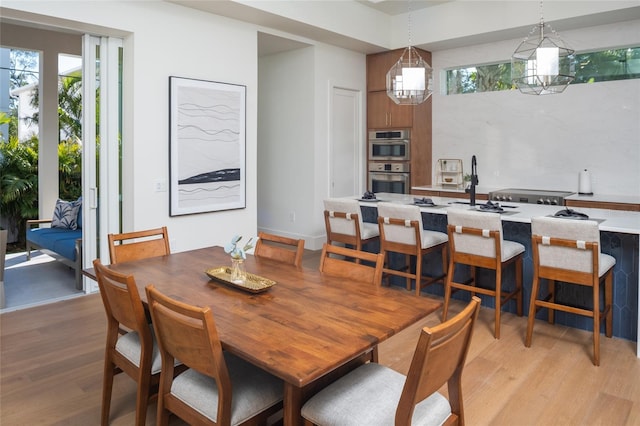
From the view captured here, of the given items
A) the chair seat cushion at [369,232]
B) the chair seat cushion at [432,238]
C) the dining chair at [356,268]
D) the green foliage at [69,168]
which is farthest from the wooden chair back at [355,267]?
the green foliage at [69,168]

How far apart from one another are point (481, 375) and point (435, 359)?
5.41 ft

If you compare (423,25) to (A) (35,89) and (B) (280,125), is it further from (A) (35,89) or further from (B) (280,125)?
(A) (35,89)

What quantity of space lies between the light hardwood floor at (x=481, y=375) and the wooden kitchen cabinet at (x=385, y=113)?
3.48 meters

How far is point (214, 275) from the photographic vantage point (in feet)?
7.82

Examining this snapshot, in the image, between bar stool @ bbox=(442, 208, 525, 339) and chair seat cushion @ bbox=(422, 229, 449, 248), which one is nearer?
bar stool @ bbox=(442, 208, 525, 339)

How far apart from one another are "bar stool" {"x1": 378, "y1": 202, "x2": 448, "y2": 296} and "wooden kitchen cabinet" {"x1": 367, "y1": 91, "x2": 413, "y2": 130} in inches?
109

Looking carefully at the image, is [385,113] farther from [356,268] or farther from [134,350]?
[134,350]

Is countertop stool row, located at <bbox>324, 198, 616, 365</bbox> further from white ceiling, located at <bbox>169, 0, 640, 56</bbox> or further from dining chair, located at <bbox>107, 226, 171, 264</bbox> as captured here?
white ceiling, located at <bbox>169, 0, 640, 56</bbox>

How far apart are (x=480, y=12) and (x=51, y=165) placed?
19.7 feet

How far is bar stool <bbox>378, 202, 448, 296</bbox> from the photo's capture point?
395cm

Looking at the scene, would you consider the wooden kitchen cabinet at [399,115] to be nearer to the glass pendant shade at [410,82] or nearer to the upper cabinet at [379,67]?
the upper cabinet at [379,67]

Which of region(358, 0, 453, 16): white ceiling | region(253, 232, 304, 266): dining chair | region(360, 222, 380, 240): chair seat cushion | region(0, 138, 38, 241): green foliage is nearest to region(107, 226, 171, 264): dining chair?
region(253, 232, 304, 266): dining chair

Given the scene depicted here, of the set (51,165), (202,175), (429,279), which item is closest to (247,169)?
(202,175)

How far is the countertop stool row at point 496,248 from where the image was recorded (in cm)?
306
